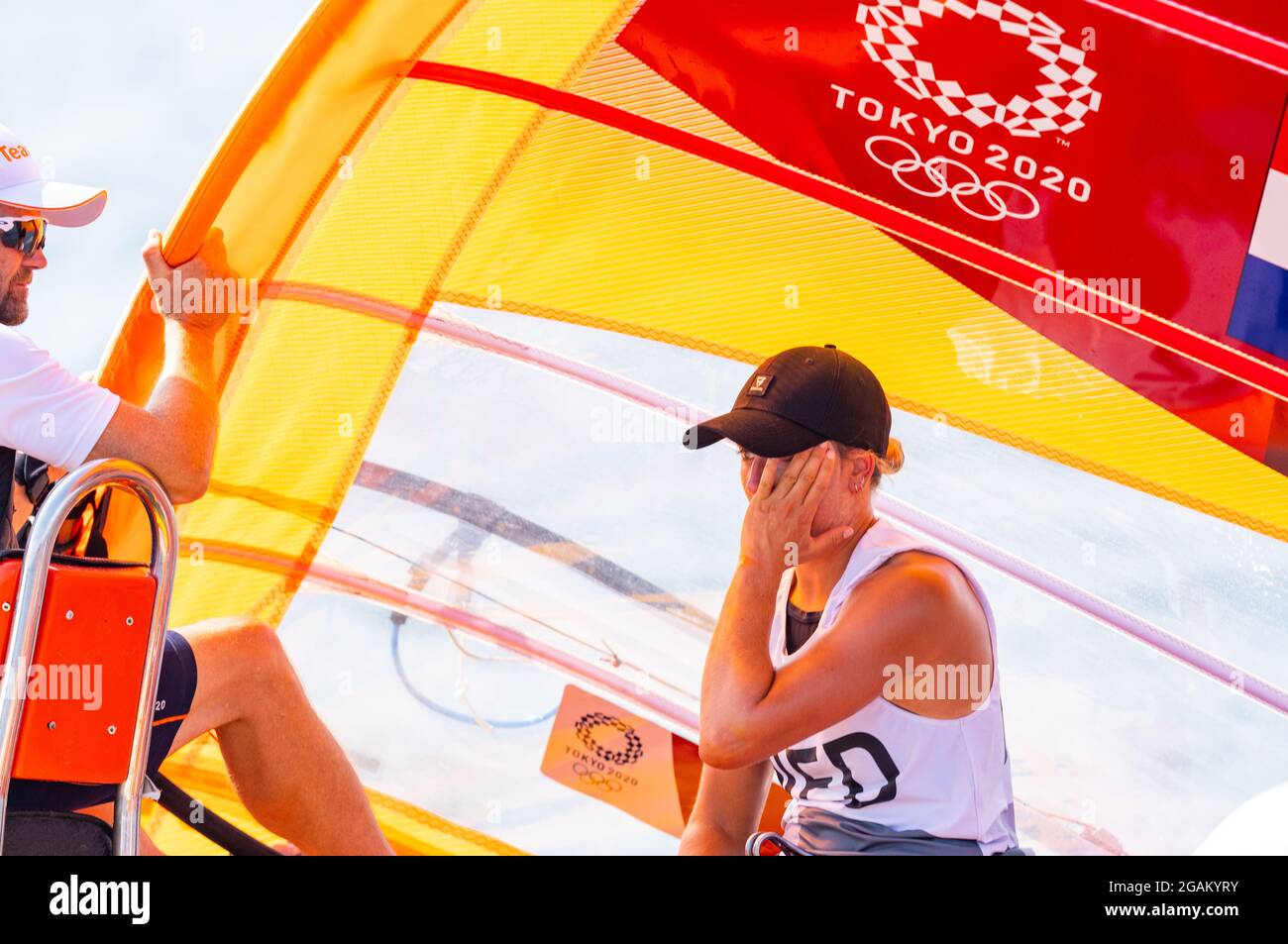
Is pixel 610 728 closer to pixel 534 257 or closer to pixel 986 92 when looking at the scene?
pixel 534 257

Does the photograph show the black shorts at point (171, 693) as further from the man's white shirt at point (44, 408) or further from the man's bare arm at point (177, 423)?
the man's white shirt at point (44, 408)

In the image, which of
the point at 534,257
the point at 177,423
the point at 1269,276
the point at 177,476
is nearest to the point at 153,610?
the point at 177,476

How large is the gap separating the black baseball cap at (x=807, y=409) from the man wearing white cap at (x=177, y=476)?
1133 millimetres

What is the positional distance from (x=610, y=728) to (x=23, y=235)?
3519 mm

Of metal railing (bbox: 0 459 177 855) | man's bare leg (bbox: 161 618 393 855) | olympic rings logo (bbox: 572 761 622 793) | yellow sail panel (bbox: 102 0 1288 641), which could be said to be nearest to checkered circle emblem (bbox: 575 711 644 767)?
olympic rings logo (bbox: 572 761 622 793)

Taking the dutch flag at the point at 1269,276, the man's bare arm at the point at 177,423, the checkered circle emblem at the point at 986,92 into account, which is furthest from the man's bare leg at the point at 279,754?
the dutch flag at the point at 1269,276

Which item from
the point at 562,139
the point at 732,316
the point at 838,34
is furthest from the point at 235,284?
the point at 838,34

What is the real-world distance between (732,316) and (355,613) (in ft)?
8.00

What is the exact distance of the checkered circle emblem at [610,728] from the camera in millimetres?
5906

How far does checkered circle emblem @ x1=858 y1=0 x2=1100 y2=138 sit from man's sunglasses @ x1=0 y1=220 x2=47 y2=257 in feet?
7.20

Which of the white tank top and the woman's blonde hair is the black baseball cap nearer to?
the woman's blonde hair
